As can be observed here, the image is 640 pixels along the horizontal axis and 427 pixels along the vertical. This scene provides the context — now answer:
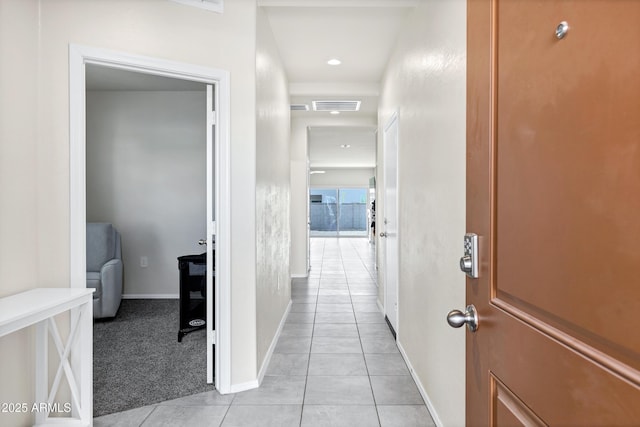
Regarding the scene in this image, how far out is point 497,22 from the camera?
31.2 inches

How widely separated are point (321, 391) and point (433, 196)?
148cm

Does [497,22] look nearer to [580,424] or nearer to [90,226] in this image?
[580,424]

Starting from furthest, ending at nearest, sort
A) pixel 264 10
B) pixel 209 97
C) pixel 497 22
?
pixel 264 10, pixel 209 97, pixel 497 22

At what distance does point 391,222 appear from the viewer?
363 centimetres

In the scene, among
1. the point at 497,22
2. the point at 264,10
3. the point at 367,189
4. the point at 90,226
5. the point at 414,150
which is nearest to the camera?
the point at 497,22

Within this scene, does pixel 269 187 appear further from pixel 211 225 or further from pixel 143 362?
pixel 143 362

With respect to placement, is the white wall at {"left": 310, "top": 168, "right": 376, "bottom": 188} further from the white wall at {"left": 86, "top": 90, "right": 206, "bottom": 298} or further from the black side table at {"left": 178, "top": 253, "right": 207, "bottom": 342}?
the black side table at {"left": 178, "top": 253, "right": 207, "bottom": 342}

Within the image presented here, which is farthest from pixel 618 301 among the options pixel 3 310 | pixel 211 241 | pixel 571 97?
pixel 211 241

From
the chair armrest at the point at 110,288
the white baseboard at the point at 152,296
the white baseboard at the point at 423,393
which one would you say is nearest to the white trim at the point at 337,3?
the white baseboard at the point at 423,393

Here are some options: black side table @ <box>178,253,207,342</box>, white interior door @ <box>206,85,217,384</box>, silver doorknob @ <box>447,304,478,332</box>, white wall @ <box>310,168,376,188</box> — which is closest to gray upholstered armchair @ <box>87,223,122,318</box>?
black side table @ <box>178,253,207,342</box>

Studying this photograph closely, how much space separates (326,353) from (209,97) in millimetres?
2221

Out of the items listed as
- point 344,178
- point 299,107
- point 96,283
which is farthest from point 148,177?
point 344,178

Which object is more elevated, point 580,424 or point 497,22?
point 497,22

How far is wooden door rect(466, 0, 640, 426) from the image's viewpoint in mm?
491
